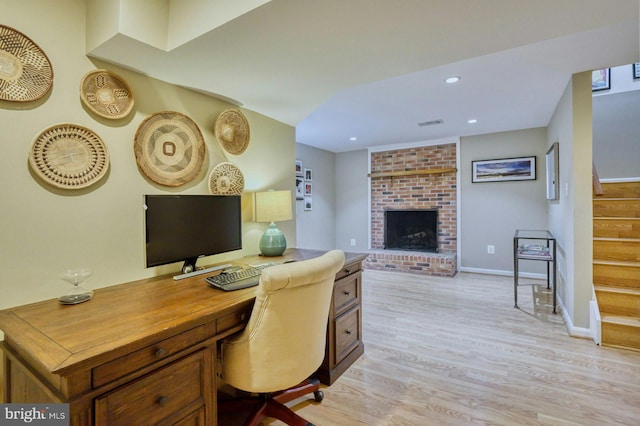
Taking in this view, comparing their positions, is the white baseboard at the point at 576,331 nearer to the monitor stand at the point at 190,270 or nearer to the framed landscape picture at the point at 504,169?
the framed landscape picture at the point at 504,169

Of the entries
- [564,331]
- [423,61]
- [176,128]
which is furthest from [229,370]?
[564,331]

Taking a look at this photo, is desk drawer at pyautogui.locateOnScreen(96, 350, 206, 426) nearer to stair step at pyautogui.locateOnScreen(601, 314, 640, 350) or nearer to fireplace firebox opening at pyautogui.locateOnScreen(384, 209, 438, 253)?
stair step at pyautogui.locateOnScreen(601, 314, 640, 350)

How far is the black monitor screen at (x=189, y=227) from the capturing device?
155 cm

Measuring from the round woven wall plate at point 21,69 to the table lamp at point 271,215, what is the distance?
1.33 meters

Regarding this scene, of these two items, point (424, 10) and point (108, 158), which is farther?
point (108, 158)

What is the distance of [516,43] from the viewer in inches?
60.4

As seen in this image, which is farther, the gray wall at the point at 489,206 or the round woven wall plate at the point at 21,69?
the gray wall at the point at 489,206

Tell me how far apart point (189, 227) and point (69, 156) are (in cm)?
65

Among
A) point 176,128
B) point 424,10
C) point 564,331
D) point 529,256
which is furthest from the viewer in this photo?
point 529,256

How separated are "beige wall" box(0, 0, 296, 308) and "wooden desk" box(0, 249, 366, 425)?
0.18 m

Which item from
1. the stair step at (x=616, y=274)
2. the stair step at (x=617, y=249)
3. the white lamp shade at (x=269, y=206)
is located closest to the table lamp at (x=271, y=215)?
the white lamp shade at (x=269, y=206)

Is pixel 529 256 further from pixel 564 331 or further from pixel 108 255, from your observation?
pixel 108 255

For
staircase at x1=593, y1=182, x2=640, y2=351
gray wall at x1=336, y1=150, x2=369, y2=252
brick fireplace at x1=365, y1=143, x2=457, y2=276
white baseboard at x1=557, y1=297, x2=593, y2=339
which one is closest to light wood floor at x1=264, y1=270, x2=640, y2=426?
white baseboard at x1=557, y1=297, x2=593, y2=339

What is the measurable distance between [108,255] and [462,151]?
4.92 meters
